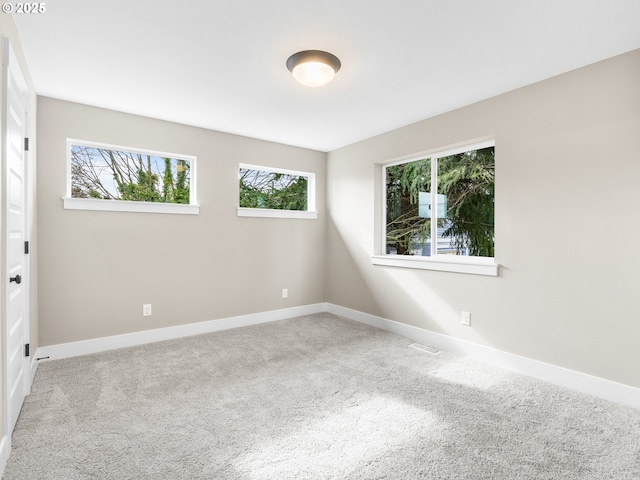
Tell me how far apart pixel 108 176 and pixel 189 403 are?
8.22 feet

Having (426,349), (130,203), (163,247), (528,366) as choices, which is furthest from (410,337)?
(130,203)

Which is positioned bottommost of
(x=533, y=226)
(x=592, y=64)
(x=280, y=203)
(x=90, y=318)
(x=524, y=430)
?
(x=524, y=430)

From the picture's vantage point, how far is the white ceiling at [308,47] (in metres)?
1.96

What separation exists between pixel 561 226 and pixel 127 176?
408 cm

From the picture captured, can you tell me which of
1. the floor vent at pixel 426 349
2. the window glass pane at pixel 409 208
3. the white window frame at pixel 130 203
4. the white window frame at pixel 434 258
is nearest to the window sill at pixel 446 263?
the white window frame at pixel 434 258

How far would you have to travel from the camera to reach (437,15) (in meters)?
1.99

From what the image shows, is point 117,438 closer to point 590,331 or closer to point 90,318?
point 90,318

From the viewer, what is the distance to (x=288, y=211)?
4.79 meters

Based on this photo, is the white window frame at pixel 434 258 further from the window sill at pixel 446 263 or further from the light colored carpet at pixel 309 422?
the light colored carpet at pixel 309 422

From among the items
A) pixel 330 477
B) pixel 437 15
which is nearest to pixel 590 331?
pixel 330 477

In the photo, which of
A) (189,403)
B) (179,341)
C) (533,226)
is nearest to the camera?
(189,403)

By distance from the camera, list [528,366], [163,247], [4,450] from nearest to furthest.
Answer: [4,450]
[528,366]
[163,247]

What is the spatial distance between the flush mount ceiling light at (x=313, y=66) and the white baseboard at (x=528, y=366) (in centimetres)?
270

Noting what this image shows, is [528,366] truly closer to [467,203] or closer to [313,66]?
[467,203]
